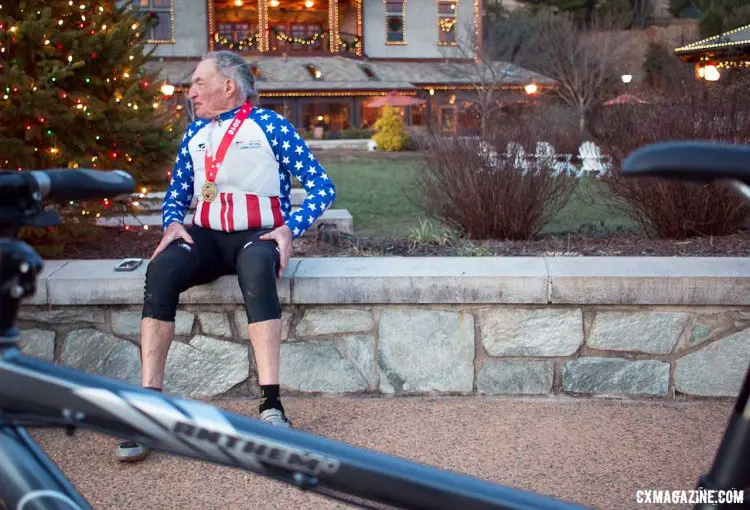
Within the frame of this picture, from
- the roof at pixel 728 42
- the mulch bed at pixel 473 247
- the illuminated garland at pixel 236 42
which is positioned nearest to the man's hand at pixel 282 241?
the mulch bed at pixel 473 247

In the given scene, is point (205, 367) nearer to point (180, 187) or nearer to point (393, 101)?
point (180, 187)

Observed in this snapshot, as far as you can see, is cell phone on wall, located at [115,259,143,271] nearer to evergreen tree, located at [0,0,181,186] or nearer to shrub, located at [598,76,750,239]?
evergreen tree, located at [0,0,181,186]

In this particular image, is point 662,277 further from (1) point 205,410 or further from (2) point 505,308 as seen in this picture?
(1) point 205,410

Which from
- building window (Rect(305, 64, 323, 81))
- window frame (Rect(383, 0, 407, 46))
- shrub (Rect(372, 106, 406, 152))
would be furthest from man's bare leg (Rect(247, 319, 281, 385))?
window frame (Rect(383, 0, 407, 46))

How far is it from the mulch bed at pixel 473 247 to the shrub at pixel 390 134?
18618mm

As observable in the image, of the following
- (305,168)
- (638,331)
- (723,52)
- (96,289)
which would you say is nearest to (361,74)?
(723,52)

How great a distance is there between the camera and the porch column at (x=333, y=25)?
110 ft

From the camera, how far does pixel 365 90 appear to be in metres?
31.6

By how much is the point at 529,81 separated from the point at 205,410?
30.6 metres

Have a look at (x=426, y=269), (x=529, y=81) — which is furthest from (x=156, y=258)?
(x=529, y=81)

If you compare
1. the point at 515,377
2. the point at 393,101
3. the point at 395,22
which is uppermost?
the point at 395,22

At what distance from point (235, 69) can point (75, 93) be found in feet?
4.99

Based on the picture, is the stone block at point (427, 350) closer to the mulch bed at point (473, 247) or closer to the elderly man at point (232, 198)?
the elderly man at point (232, 198)

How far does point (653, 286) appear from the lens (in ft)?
12.5
